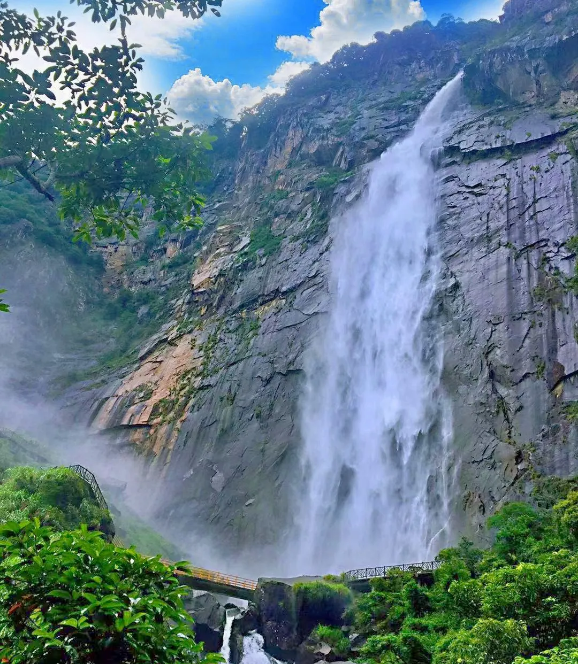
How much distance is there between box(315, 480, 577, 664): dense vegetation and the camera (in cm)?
737

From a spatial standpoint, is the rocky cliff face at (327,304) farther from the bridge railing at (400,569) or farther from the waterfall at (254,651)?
the waterfall at (254,651)

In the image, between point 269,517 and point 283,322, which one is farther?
point 283,322

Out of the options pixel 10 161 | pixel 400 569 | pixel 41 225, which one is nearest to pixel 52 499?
pixel 400 569

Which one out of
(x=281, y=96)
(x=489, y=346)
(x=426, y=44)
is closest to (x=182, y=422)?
(x=489, y=346)

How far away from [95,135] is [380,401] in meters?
21.2

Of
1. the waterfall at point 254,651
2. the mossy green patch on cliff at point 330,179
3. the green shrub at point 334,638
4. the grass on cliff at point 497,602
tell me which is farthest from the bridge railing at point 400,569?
the mossy green patch on cliff at point 330,179

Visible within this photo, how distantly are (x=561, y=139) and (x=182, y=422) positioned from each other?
24.2 meters

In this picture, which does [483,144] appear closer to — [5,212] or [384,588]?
[384,588]

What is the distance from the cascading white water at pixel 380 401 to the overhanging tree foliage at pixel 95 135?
17.9 m

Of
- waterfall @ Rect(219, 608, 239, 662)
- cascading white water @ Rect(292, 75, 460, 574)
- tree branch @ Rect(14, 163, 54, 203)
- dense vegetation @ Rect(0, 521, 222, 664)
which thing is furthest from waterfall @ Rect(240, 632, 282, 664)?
tree branch @ Rect(14, 163, 54, 203)

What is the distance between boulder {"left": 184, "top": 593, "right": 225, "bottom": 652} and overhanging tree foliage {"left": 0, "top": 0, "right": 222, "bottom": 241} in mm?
13089

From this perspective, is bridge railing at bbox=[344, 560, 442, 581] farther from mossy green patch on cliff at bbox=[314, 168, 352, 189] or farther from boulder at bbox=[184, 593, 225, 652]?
mossy green patch on cliff at bbox=[314, 168, 352, 189]

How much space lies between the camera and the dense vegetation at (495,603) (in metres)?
7.37

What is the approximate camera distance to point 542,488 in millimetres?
17969
